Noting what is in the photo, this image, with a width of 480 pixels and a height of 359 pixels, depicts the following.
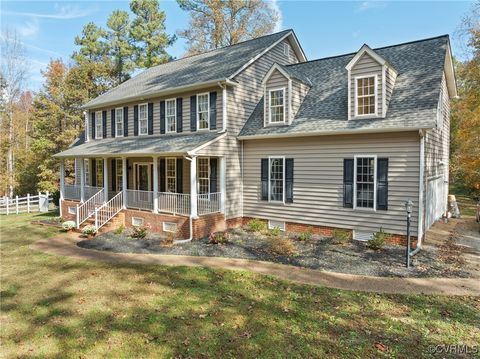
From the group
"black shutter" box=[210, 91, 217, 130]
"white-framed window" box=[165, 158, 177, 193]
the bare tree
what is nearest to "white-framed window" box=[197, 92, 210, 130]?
"black shutter" box=[210, 91, 217, 130]

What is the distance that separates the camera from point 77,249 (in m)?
11.9

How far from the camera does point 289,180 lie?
13523 millimetres

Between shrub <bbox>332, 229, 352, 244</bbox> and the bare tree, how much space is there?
23.6m

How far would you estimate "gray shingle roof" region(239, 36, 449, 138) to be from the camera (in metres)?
10.9

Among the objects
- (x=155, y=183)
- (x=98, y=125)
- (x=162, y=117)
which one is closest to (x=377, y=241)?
(x=155, y=183)

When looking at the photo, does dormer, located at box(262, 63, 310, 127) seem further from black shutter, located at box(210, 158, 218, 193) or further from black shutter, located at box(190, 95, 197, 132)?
black shutter, located at box(190, 95, 197, 132)

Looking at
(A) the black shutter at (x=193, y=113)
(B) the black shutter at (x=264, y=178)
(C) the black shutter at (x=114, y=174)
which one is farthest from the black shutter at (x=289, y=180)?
(C) the black shutter at (x=114, y=174)

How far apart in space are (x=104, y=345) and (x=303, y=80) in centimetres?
1304

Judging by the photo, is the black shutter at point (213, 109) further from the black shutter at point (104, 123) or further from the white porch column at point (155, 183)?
the black shutter at point (104, 123)

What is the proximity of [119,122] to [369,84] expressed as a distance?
14.1 metres

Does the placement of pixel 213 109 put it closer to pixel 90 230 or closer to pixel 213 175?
pixel 213 175

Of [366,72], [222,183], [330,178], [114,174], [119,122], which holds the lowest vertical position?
[222,183]

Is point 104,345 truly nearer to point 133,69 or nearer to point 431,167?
point 431,167

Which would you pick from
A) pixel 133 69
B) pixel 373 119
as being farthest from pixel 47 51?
pixel 373 119
